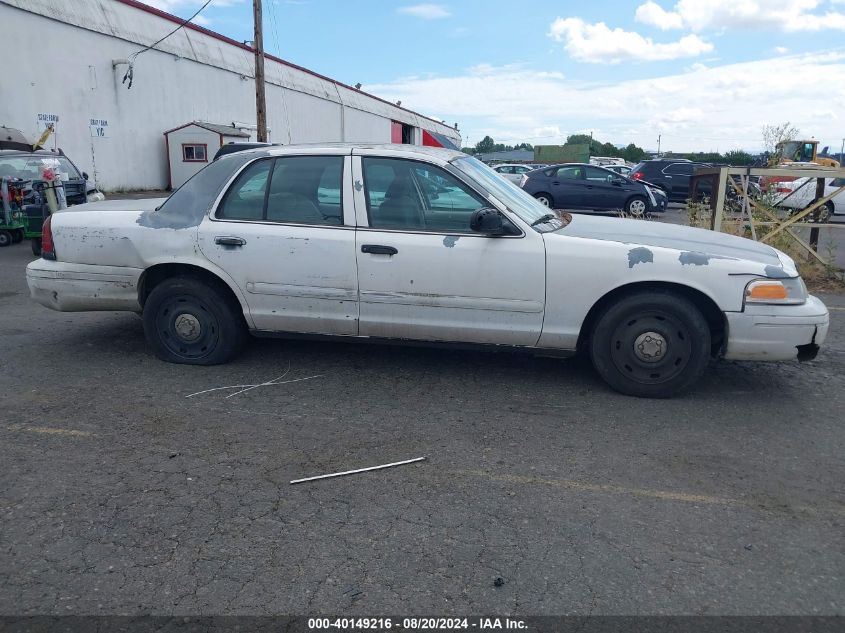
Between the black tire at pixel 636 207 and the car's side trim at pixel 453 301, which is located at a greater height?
the black tire at pixel 636 207

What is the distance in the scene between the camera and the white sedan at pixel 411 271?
455 centimetres

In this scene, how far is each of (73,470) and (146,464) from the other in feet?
1.14

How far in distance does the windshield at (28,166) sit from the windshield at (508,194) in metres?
10.0

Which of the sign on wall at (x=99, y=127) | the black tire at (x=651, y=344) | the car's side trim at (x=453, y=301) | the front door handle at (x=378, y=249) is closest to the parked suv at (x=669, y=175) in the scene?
the sign on wall at (x=99, y=127)

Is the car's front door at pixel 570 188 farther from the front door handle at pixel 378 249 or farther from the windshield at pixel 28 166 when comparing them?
the front door handle at pixel 378 249

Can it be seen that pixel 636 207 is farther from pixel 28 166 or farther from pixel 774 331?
pixel 774 331

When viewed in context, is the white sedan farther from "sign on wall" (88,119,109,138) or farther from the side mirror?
"sign on wall" (88,119,109,138)

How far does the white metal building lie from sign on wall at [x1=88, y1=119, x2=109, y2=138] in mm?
32

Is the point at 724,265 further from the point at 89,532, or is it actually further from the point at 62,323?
the point at 62,323

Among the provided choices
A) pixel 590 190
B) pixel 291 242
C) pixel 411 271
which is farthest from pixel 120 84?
pixel 411 271

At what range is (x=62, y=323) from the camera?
6.49 meters

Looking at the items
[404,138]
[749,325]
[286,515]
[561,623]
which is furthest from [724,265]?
[404,138]

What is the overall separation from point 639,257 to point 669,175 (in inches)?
881

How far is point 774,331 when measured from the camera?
4500 millimetres
